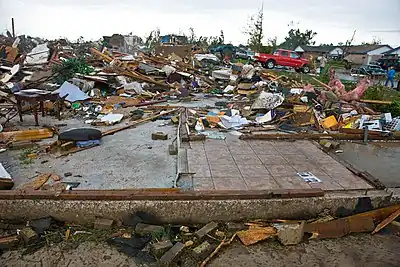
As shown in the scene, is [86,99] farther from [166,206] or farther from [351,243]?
[351,243]

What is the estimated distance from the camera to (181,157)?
501 cm

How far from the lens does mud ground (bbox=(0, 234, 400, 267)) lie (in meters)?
3.15

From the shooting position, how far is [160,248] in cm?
320

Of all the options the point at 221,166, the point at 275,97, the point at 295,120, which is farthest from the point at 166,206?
the point at 275,97

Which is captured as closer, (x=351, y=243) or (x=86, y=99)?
(x=351, y=243)

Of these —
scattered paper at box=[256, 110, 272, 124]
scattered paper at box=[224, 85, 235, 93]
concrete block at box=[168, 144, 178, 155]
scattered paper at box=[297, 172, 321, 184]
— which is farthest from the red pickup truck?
scattered paper at box=[297, 172, 321, 184]

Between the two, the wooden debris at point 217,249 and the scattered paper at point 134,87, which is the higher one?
the scattered paper at point 134,87

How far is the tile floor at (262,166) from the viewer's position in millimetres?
4148

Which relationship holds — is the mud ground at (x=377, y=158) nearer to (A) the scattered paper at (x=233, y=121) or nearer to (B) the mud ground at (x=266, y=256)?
(B) the mud ground at (x=266, y=256)

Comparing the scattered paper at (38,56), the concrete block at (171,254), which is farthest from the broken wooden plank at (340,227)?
the scattered paper at (38,56)

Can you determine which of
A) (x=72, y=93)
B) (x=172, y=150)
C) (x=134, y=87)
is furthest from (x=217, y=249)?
(x=134, y=87)

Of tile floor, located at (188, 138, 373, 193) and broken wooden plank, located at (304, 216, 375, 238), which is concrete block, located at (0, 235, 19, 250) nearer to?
tile floor, located at (188, 138, 373, 193)

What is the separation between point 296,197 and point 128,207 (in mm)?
2076

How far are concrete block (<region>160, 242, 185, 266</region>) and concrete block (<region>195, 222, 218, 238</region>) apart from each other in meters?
0.27
